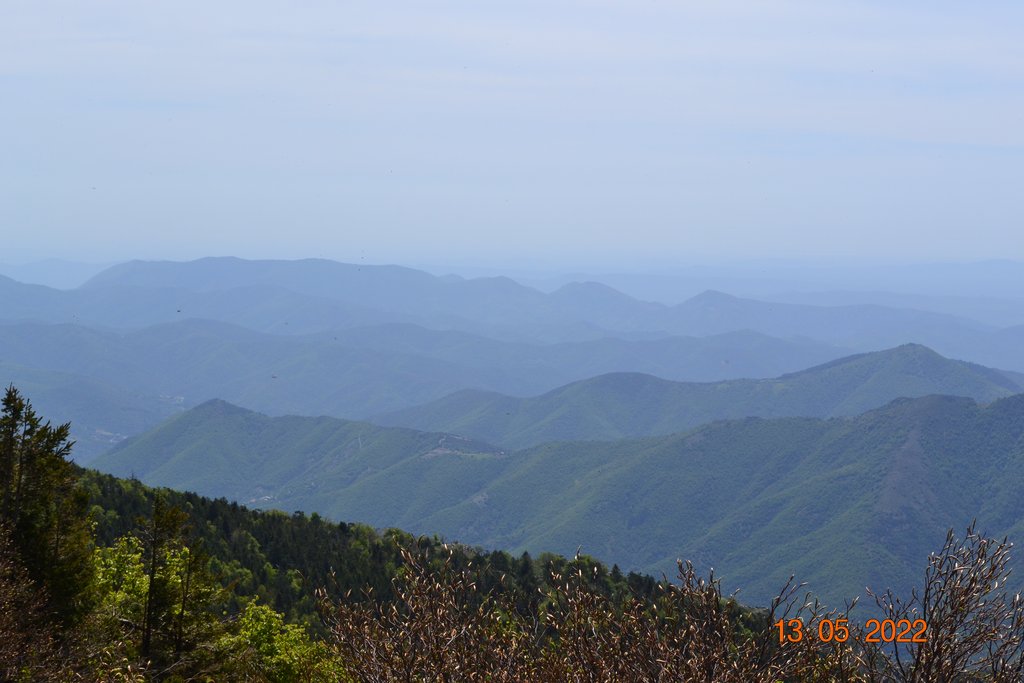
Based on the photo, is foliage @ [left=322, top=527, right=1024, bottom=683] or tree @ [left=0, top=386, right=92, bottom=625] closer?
foliage @ [left=322, top=527, right=1024, bottom=683]

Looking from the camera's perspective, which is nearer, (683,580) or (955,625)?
(955,625)

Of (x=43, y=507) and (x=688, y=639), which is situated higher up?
(x=688, y=639)

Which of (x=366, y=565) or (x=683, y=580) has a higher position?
(x=683, y=580)

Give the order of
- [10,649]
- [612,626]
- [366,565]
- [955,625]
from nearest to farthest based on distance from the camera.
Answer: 1. [955,625]
2. [612,626]
3. [10,649]
4. [366,565]

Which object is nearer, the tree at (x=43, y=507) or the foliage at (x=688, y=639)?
the foliage at (x=688, y=639)

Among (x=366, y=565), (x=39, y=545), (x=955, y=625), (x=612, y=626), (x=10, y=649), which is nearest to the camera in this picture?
(x=955, y=625)

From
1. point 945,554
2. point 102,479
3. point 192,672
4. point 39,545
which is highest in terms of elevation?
point 945,554

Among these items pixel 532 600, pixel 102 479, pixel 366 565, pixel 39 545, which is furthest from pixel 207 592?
pixel 102 479

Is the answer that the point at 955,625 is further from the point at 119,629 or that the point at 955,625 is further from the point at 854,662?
the point at 119,629

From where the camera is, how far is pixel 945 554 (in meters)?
15.6

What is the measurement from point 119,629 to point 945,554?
26.6 m

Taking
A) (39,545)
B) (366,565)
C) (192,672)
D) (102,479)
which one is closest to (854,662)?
(192,672)

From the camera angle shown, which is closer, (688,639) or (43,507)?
(688,639)

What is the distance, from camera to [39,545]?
30.9 metres
